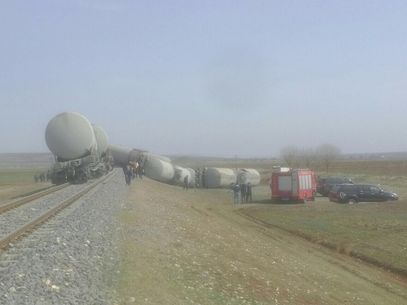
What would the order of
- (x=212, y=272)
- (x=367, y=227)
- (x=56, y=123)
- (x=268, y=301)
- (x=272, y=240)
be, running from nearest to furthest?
(x=268, y=301)
(x=212, y=272)
(x=272, y=240)
(x=367, y=227)
(x=56, y=123)

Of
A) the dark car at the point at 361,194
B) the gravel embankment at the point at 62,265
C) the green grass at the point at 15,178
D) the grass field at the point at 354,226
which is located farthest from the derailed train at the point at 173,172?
the gravel embankment at the point at 62,265

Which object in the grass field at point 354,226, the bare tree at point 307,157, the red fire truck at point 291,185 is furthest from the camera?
the bare tree at point 307,157

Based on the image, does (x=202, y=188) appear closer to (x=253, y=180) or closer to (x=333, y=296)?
(x=253, y=180)

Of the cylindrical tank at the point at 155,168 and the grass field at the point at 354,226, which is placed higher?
the cylindrical tank at the point at 155,168

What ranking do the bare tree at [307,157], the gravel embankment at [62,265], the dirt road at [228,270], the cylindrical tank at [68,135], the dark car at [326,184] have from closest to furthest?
the gravel embankment at [62,265] → the dirt road at [228,270] → the cylindrical tank at [68,135] → the dark car at [326,184] → the bare tree at [307,157]

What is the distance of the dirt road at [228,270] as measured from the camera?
1033 centimetres

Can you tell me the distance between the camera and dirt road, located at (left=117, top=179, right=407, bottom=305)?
10328 millimetres

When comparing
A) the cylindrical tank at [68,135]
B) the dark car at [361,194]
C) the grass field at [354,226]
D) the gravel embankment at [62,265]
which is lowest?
the grass field at [354,226]

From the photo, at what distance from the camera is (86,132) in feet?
122

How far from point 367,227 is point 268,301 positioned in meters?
16.5

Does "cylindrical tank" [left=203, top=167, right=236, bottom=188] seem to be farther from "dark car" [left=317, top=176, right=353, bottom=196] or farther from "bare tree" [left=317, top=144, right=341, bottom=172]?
"bare tree" [left=317, top=144, right=341, bottom=172]

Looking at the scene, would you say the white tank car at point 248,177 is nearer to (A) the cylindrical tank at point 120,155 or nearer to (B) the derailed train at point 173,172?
(B) the derailed train at point 173,172

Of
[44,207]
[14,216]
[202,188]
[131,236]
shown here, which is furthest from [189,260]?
[202,188]

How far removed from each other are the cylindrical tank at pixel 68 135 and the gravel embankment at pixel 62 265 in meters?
20.5
